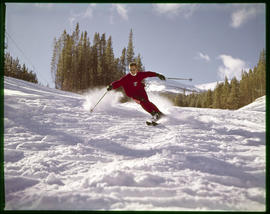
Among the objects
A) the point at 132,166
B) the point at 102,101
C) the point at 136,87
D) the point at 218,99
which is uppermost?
the point at 218,99

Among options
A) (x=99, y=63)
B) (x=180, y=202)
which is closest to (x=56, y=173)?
(x=180, y=202)

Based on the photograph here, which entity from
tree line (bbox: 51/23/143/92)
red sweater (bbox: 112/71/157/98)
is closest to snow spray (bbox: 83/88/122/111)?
red sweater (bbox: 112/71/157/98)

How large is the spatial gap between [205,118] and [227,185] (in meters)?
2.85

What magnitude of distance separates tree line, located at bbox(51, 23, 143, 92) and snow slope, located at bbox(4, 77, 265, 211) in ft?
81.6

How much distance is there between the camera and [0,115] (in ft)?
7.80

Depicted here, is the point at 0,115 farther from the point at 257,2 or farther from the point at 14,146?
the point at 257,2

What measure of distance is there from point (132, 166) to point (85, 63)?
29.1 meters

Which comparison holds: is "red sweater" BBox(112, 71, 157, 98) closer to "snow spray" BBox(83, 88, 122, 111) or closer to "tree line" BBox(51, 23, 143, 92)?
"snow spray" BBox(83, 88, 122, 111)

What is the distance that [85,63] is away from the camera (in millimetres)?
28906

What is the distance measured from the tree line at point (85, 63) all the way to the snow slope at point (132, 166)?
81.6ft

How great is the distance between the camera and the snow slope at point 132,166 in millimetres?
1635

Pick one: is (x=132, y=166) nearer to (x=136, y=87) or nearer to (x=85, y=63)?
(x=136, y=87)

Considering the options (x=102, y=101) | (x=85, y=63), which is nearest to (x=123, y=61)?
(x=85, y=63)

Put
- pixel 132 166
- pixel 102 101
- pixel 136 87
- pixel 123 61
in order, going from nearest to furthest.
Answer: pixel 132 166 < pixel 136 87 < pixel 102 101 < pixel 123 61
